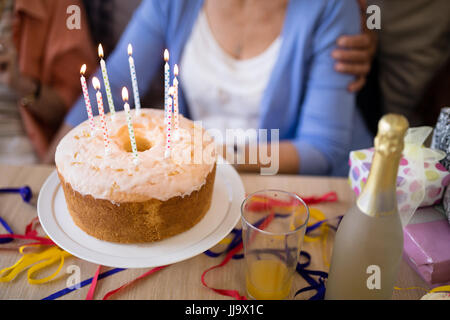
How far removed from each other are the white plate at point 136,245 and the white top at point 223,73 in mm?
610

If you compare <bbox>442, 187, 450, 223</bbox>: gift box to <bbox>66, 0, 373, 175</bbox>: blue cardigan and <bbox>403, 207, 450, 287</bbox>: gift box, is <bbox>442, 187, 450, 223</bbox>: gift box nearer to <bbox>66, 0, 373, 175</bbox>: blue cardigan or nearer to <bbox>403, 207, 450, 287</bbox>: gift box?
<bbox>403, 207, 450, 287</bbox>: gift box

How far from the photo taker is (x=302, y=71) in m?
1.38

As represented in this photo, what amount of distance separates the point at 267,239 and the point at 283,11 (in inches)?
38.6

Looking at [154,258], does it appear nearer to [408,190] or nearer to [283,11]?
[408,190]

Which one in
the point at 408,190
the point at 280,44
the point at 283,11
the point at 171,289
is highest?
the point at 283,11

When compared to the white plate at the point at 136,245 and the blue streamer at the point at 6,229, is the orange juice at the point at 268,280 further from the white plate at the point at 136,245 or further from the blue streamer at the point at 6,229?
the blue streamer at the point at 6,229

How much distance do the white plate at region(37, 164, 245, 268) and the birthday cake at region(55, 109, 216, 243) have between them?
0.6 inches

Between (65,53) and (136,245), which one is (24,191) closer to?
(136,245)

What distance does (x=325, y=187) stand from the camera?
3.45 ft

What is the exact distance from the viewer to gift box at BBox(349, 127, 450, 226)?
80 cm

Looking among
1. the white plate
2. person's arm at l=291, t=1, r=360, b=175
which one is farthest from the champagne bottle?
→ person's arm at l=291, t=1, r=360, b=175

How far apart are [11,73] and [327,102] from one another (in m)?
1.24
